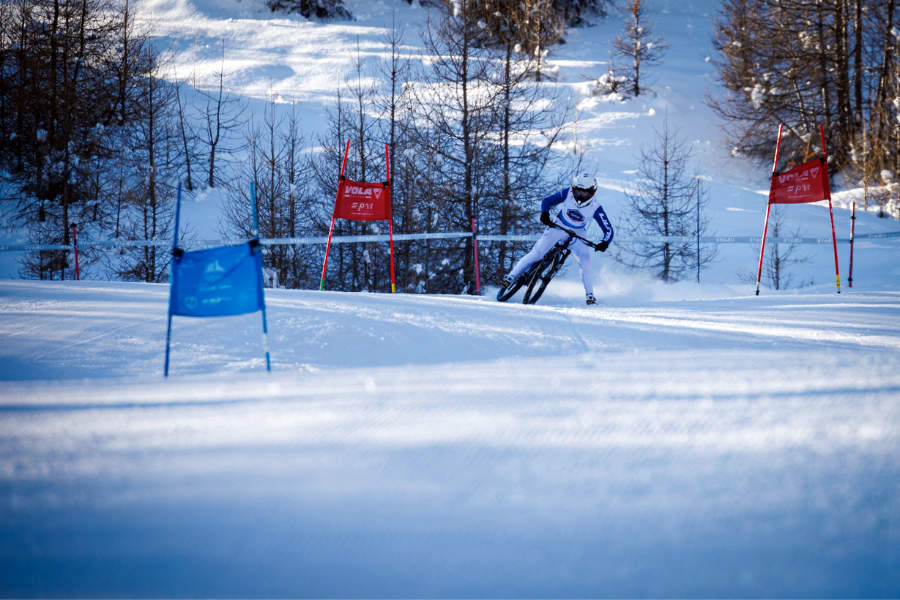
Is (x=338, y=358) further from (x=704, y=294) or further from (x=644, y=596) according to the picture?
(x=704, y=294)

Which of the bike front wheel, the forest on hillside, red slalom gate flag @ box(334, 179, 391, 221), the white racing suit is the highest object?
the forest on hillside

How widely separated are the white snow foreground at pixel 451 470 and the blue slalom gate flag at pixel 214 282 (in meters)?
0.52

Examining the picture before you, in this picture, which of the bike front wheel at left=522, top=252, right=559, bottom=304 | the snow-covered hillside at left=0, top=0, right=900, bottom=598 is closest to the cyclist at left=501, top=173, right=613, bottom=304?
the bike front wheel at left=522, top=252, right=559, bottom=304

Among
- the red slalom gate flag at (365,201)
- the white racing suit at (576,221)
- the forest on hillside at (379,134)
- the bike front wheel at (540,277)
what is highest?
the forest on hillside at (379,134)

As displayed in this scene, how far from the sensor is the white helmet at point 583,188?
824 centimetres

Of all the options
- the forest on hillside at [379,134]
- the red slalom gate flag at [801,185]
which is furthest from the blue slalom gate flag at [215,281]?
the forest on hillside at [379,134]

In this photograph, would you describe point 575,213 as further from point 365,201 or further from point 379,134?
point 379,134

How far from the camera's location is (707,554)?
77.3 inches

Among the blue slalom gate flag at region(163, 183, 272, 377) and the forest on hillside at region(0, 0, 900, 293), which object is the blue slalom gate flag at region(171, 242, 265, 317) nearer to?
the blue slalom gate flag at region(163, 183, 272, 377)

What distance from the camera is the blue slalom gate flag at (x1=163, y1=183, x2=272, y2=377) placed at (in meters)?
4.05

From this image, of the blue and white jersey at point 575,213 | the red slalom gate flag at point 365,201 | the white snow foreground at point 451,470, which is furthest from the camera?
the red slalom gate flag at point 365,201

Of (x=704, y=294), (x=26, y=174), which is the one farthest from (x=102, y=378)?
(x=26, y=174)

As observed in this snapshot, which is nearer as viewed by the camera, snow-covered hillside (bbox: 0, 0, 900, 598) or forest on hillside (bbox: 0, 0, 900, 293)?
snow-covered hillside (bbox: 0, 0, 900, 598)

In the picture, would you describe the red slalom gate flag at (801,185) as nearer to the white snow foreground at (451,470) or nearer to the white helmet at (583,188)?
the white helmet at (583,188)
